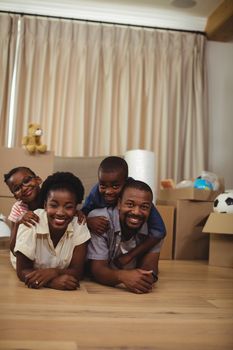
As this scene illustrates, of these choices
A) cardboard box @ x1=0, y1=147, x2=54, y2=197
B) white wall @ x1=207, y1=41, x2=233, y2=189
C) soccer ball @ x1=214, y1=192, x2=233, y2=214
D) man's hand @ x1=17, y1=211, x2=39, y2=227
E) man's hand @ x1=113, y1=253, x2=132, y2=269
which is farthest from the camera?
white wall @ x1=207, y1=41, x2=233, y2=189

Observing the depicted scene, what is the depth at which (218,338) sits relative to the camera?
97 cm

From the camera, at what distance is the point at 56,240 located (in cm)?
161

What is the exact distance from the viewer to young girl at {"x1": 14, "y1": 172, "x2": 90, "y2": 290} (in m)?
1.54

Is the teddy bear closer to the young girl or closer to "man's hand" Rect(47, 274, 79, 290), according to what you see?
the young girl

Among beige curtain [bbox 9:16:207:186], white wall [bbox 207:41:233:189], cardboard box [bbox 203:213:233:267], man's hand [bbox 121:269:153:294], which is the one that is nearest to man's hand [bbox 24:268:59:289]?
man's hand [bbox 121:269:153:294]

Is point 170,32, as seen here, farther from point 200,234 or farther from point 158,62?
point 200,234

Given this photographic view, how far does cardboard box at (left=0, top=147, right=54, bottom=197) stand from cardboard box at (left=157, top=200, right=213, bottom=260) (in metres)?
1.02

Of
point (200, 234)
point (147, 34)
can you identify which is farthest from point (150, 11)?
point (200, 234)

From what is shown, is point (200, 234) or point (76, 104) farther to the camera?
point (76, 104)

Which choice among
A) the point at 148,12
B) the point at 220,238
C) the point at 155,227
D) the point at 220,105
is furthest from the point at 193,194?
the point at 148,12

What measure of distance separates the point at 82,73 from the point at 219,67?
1.42 m

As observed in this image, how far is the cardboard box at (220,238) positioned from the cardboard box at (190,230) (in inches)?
9.7

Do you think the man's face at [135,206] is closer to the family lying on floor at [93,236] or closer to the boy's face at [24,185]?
the family lying on floor at [93,236]

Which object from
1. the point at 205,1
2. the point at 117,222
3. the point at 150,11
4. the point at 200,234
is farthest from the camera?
the point at 150,11
